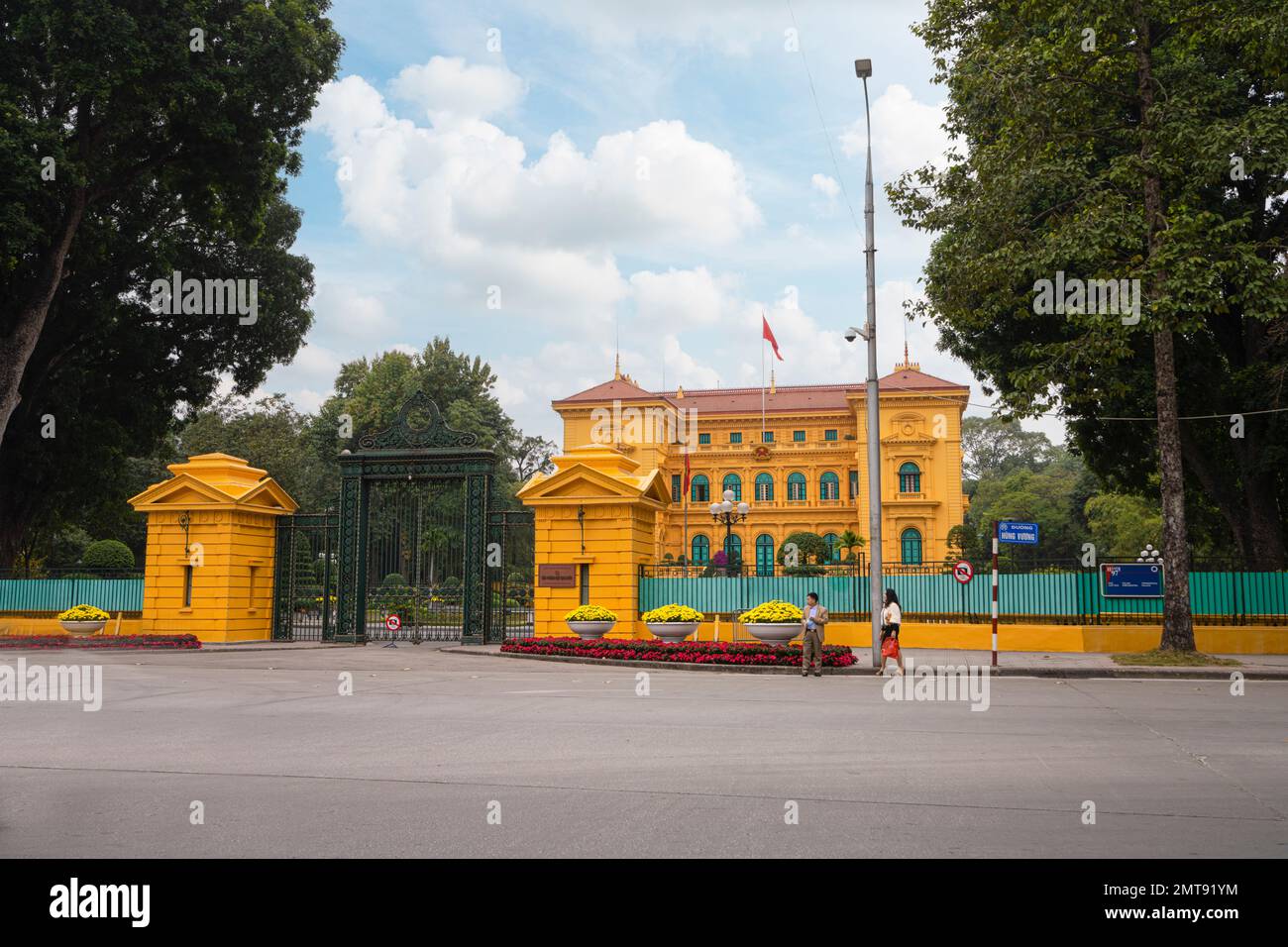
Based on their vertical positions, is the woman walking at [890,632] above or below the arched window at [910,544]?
below

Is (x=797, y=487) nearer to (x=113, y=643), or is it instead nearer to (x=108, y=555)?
(x=108, y=555)

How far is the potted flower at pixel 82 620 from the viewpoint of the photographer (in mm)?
25500

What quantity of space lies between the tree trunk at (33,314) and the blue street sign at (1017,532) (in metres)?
22.8

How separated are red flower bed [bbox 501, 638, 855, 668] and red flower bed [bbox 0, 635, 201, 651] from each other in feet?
26.4

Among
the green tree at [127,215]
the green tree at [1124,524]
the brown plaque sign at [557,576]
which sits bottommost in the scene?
the brown plaque sign at [557,576]

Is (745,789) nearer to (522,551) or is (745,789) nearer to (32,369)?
(32,369)

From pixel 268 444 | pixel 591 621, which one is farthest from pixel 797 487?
pixel 591 621

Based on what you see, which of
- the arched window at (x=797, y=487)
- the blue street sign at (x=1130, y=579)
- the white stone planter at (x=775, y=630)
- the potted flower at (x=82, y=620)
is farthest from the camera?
the arched window at (x=797, y=487)

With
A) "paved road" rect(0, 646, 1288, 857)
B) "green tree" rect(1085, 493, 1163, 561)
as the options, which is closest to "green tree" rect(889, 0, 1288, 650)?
"paved road" rect(0, 646, 1288, 857)

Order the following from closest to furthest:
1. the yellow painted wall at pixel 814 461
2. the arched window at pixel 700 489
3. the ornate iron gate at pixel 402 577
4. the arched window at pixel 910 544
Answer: the ornate iron gate at pixel 402 577
the arched window at pixel 910 544
the yellow painted wall at pixel 814 461
the arched window at pixel 700 489

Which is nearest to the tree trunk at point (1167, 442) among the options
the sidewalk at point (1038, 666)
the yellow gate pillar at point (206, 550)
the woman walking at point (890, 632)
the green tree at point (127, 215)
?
the sidewalk at point (1038, 666)

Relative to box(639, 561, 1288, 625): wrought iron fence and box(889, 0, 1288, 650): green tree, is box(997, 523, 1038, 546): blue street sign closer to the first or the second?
box(889, 0, 1288, 650): green tree

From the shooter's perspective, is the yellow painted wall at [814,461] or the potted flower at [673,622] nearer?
the potted flower at [673,622]

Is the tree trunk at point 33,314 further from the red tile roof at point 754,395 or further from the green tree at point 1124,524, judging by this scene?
the red tile roof at point 754,395
